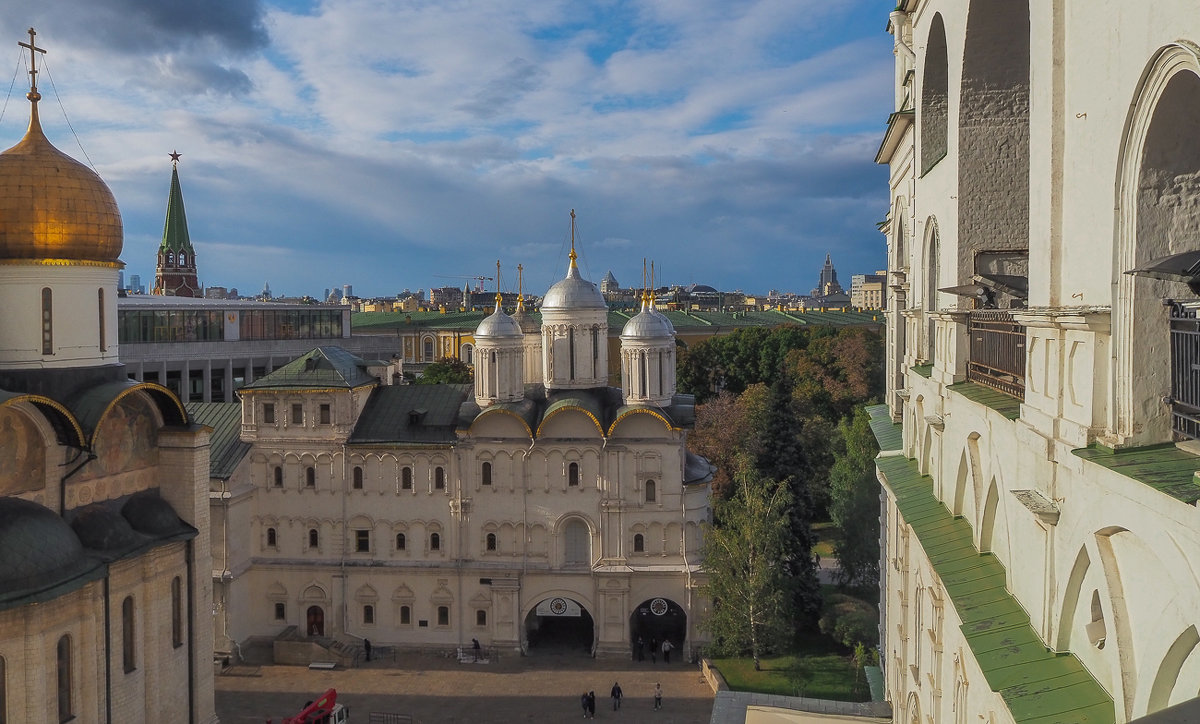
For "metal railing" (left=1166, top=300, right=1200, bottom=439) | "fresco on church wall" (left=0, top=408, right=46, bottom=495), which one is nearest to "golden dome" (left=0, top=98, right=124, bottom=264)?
"fresco on church wall" (left=0, top=408, right=46, bottom=495)

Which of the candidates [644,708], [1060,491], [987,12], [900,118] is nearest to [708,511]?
[644,708]

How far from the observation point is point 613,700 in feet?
91.6

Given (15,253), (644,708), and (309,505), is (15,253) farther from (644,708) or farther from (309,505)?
(644,708)

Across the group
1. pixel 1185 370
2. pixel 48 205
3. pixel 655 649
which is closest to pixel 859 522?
pixel 655 649

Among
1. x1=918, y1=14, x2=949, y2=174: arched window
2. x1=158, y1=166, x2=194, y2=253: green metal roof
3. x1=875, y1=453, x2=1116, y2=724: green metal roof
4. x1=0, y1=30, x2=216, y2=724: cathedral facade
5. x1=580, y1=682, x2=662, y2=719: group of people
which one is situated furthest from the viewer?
x1=158, y1=166, x2=194, y2=253: green metal roof

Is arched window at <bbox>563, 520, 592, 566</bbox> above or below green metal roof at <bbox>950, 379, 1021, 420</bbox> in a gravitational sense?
below

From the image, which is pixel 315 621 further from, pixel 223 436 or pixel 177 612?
pixel 177 612

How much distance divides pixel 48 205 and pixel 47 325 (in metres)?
2.24

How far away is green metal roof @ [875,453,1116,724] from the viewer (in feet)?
18.9

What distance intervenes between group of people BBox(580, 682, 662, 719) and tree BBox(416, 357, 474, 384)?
3076 cm

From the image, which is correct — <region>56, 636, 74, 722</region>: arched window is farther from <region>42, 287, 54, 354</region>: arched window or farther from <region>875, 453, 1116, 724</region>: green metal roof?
<region>875, 453, 1116, 724</region>: green metal roof

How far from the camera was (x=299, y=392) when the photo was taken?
32.2 m

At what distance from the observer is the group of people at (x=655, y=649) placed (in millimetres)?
30944

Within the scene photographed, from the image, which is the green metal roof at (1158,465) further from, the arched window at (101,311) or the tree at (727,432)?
the tree at (727,432)
